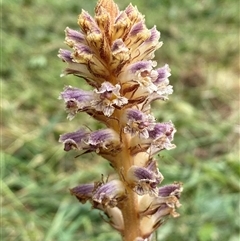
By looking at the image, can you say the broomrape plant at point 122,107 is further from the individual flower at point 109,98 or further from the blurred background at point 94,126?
the blurred background at point 94,126

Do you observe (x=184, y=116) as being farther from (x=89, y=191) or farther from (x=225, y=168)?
(x=89, y=191)

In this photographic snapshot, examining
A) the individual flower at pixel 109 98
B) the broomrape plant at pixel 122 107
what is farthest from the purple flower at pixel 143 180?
the individual flower at pixel 109 98

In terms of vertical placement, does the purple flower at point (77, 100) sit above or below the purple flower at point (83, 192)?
above

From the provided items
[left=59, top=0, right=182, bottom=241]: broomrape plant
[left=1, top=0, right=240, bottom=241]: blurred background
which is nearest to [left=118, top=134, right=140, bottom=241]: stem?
[left=59, top=0, right=182, bottom=241]: broomrape plant

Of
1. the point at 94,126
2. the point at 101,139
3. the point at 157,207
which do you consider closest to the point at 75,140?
the point at 101,139

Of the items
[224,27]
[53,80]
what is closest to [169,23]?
[224,27]
